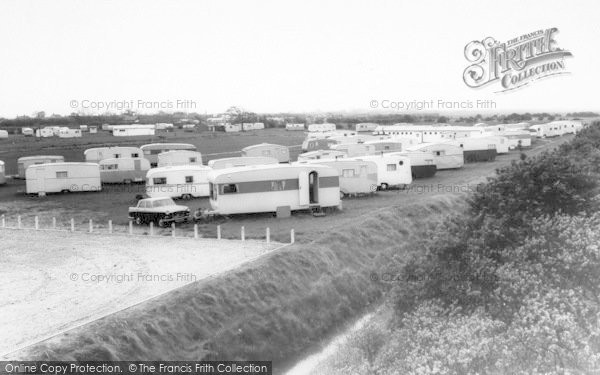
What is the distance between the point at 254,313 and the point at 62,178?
85.4 feet

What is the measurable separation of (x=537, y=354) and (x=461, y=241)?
567 cm

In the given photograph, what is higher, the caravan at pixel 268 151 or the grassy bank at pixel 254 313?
the caravan at pixel 268 151

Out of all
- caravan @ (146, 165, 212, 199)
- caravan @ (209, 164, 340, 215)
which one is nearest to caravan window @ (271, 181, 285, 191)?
caravan @ (209, 164, 340, 215)

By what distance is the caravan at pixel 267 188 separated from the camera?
95.7ft

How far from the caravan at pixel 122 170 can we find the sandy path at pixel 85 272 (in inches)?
689

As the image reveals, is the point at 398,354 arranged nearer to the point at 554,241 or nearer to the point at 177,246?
the point at 554,241

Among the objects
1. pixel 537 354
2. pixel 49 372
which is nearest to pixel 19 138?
pixel 49 372

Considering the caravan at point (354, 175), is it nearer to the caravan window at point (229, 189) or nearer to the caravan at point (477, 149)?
the caravan window at point (229, 189)

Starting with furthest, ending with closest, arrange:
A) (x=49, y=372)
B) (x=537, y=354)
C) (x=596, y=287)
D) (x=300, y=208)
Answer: (x=300, y=208)
(x=596, y=287)
(x=49, y=372)
(x=537, y=354)

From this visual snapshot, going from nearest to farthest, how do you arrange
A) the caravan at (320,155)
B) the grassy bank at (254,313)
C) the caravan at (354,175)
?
the grassy bank at (254,313) → the caravan at (354,175) → the caravan at (320,155)

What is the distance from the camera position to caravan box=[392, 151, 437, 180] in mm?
44438

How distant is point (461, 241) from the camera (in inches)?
675

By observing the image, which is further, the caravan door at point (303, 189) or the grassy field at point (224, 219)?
the caravan door at point (303, 189)

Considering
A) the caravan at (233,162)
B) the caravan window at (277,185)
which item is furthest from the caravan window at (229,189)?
the caravan at (233,162)
